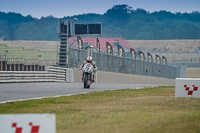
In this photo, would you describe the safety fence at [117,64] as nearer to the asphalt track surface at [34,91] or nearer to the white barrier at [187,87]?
the asphalt track surface at [34,91]

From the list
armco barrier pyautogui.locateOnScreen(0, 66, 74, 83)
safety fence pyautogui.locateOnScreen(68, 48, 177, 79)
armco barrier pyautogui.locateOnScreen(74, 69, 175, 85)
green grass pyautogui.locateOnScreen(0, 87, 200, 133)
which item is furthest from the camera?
safety fence pyautogui.locateOnScreen(68, 48, 177, 79)

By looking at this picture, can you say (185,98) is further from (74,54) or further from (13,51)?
(13,51)

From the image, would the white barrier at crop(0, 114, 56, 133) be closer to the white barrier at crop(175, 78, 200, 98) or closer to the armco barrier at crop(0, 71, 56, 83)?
the white barrier at crop(175, 78, 200, 98)

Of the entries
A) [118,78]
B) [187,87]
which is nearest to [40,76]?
[118,78]

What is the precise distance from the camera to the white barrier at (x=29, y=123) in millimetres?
9141

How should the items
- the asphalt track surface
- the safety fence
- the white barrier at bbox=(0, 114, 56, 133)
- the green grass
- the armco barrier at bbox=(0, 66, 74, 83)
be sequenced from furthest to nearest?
the safety fence → the armco barrier at bbox=(0, 66, 74, 83) → the asphalt track surface → the green grass → the white barrier at bbox=(0, 114, 56, 133)

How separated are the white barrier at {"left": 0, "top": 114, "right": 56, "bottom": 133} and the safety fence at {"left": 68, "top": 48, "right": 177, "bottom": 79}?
131 ft

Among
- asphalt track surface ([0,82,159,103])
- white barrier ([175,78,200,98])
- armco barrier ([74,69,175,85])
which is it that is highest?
white barrier ([175,78,200,98])

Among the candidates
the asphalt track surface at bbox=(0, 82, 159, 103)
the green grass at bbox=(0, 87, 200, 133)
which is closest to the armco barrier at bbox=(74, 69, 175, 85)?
the asphalt track surface at bbox=(0, 82, 159, 103)

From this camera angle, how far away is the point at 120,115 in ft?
49.5

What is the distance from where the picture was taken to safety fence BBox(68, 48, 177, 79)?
5069 centimetres

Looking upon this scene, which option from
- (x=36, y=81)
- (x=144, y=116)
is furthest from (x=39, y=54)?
(x=144, y=116)

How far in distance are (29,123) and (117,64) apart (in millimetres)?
51635

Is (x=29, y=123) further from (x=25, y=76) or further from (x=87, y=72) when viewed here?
(x=25, y=76)
